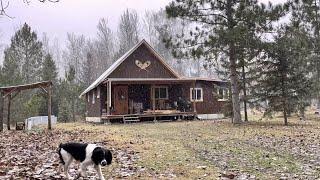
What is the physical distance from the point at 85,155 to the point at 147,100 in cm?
2549

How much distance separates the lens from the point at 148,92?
3322 centimetres

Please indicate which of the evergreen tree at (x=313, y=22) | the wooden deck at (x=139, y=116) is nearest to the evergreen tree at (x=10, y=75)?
the wooden deck at (x=139, y=116)

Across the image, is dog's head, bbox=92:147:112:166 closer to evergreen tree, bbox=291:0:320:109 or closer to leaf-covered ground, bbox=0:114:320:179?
leaf-covered ground, bbox=0:114:320:179

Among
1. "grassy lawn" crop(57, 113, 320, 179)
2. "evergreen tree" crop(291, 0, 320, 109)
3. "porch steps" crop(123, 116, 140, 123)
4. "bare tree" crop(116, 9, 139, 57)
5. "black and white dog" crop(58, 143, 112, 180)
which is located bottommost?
"grassy lawn" crop(57, 113, 320, 179)

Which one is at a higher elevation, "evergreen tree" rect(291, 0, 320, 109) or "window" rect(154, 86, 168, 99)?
"evergreen tree" rect(291, 0, 320, 109)

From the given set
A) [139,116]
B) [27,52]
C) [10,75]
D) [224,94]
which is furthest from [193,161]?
[27,52]

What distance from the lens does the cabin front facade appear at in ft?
100

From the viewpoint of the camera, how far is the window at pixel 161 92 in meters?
33.3

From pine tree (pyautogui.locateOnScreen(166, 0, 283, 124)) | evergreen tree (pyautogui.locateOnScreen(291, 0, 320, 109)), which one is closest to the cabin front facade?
pine tree (pyautogui.locateOnScreen(166, 0, 283, 124))

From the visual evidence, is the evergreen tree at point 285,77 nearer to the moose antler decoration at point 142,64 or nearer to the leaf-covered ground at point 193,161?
the leaf-covered ground at point 193,161

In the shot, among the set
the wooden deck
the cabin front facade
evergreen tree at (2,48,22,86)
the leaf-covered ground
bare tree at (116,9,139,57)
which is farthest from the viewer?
bare tree at (116,9,139,57)

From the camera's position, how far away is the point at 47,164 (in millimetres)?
9719

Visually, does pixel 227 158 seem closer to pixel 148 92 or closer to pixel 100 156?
pixel 100 156

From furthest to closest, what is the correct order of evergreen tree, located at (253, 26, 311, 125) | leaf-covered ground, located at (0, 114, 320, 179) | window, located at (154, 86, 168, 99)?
window, located at (154, 86, 168, 99), evergreen tree, located at (253, 26, 311, 125), leaf-covered ground, located at (0, 114, 320, 179)
